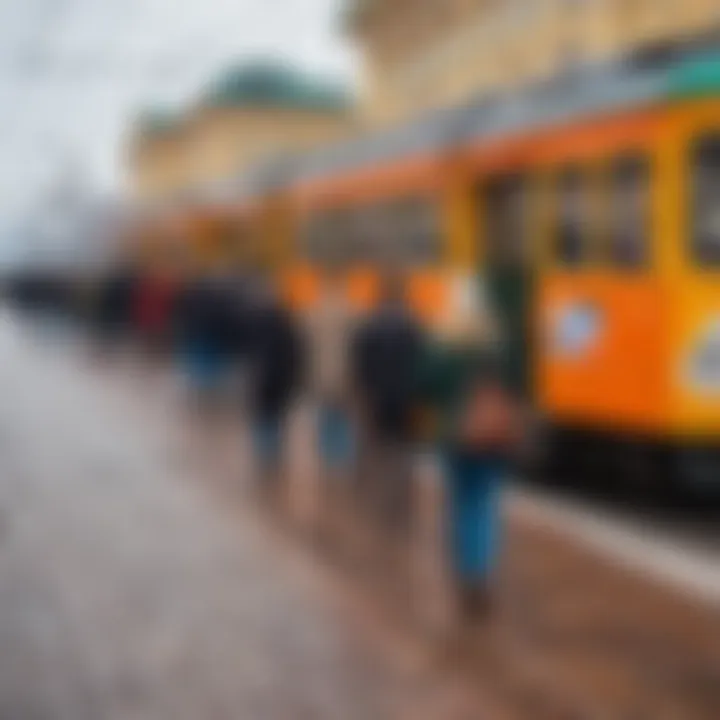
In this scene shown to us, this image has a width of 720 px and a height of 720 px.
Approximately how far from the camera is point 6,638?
179 inches

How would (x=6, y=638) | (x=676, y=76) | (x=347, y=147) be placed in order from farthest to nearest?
(x=347, y=147) → (x=676, y=76) → (x=6, y=638)

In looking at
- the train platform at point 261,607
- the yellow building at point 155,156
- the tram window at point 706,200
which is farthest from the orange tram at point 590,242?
the yellow building at point 155,156

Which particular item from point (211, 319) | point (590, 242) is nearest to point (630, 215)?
point (590, 242)

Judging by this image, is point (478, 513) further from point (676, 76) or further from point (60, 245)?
point (676, 76)

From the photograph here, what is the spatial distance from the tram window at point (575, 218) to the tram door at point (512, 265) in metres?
0.30

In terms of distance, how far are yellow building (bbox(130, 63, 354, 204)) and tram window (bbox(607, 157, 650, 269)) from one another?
113cm

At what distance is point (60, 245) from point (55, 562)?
3.35 feet

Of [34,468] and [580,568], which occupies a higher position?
[34,468]

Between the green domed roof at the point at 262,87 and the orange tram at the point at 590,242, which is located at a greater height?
the green domed roof at the point at 262,87

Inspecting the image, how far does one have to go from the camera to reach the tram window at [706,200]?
7.39m

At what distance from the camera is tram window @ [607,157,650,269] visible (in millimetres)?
7746

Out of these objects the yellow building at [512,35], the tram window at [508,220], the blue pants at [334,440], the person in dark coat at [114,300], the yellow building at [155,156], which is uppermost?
the yellow building at [512,35]

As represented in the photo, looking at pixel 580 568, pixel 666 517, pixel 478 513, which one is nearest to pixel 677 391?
pixel 666 517

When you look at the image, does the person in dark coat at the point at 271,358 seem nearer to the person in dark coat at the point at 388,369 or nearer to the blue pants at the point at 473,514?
the person in dark coat at the point at 388,369
